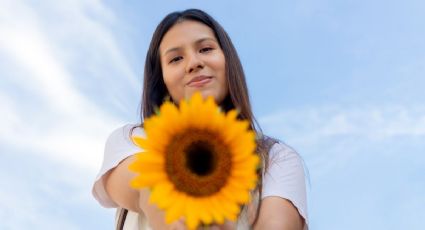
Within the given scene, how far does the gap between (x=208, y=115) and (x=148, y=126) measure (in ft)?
0.65

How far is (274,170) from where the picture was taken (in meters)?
3.36

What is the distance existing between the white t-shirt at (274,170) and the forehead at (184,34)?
0.53 m

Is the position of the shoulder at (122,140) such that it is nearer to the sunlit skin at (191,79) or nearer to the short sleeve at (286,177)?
the sunlit skin at (191,79)

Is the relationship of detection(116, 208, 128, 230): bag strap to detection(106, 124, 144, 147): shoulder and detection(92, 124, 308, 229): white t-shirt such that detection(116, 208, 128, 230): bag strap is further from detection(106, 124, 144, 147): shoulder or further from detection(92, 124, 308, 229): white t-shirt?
detection(106, 124, 144, 147): shoulder

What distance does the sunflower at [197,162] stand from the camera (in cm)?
198

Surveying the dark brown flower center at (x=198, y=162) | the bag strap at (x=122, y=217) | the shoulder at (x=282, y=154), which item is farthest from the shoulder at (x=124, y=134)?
the dark brown flower center at (x=198, y=162)

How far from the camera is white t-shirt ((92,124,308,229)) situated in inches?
127

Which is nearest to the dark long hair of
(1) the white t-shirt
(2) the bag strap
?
(1) the white t-shirt

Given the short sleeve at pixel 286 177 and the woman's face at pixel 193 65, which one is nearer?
the short sleeve at pixel 286 177

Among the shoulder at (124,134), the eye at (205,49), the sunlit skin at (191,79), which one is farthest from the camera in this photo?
the eye at (205,49)

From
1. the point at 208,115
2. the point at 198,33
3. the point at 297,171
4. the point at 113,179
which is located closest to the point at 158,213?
the point at 113,179

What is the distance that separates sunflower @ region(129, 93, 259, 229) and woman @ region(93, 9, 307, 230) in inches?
29.8

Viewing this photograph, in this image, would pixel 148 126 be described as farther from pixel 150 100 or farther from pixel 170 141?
pixel 150 100

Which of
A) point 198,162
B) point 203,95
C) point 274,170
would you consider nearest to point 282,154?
point 274,170
